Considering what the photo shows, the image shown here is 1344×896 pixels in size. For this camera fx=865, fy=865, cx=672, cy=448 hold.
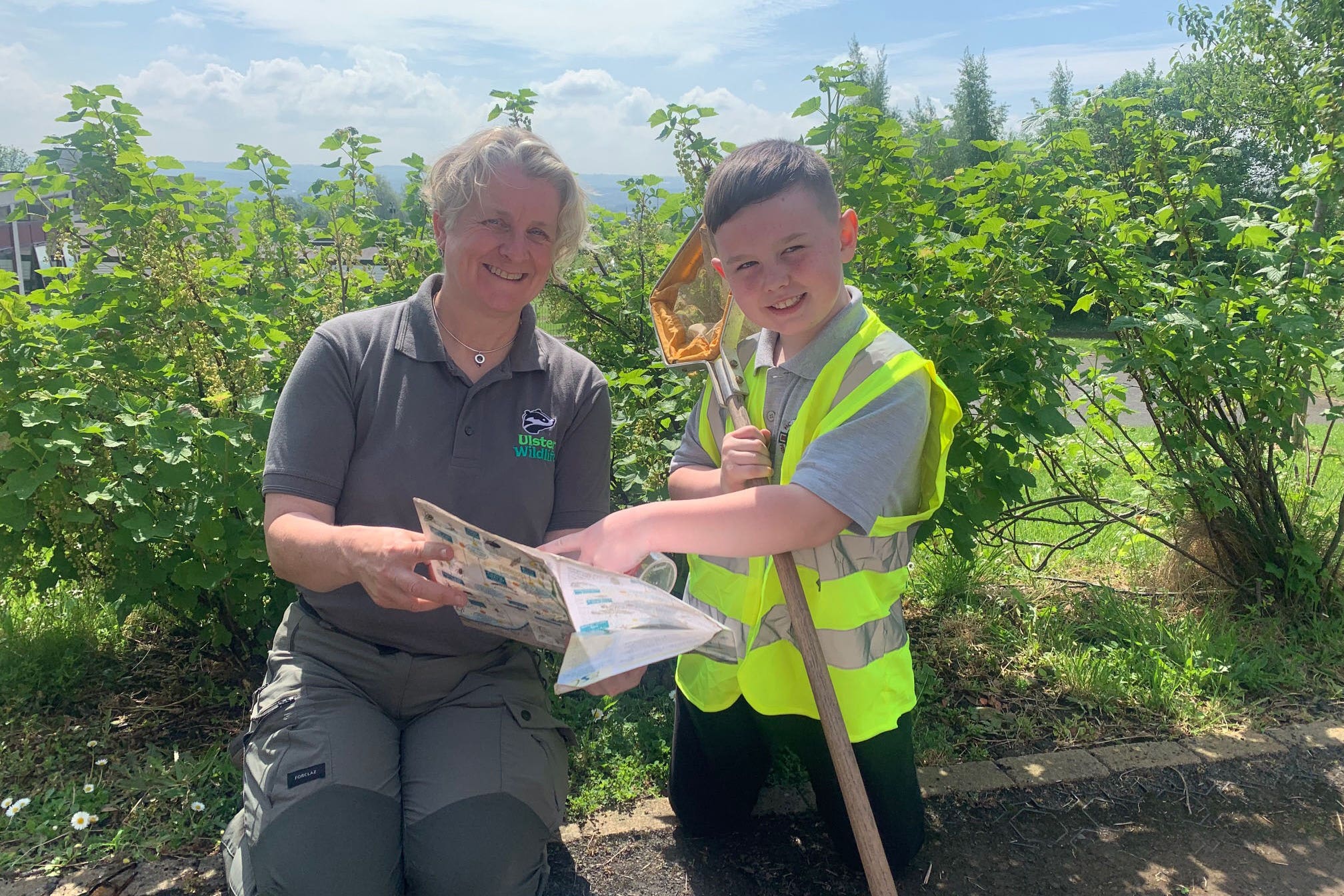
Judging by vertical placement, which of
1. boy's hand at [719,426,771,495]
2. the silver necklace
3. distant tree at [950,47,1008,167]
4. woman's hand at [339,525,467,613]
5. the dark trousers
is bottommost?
the dark trousers

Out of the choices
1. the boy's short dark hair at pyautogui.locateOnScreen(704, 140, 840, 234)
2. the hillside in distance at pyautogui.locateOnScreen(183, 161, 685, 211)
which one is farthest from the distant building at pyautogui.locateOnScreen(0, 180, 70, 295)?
the boy's short dark hair at pyautogui.locateOnScreen(704, 140, 840, 234)

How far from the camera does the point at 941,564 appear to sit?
148 inches

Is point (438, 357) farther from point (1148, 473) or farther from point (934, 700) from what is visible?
point (1148, 473)

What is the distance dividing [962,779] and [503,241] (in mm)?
2076

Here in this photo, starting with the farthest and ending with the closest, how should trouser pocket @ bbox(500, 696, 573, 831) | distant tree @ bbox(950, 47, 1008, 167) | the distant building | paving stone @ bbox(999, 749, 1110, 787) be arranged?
distant tree @ bbox(950, 47, 1008, 167), the distant building, paving stone @ bbox(999, 749, 1110, 787), trouser pocket @ bbox(500, 696, 573, 831)

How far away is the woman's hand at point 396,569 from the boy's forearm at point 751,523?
444 millimetres

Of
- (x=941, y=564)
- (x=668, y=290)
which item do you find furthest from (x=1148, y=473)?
(x=668, y=290)

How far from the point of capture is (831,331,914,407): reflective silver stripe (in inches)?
73.5

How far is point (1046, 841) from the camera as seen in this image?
242 centimetres

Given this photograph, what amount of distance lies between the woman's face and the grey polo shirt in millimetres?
157

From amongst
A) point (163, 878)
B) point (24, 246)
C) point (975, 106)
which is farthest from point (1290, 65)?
point (975, 106)

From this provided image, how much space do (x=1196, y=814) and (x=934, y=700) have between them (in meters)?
0.83

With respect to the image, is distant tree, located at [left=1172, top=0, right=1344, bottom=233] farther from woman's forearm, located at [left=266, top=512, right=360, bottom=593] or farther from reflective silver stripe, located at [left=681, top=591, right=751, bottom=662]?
woman's forearm, located at [left=266, top=512, right=360, bottom=593]

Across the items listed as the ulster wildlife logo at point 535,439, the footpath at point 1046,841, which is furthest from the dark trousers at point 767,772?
the ulster wildlife logo at point 535,439
